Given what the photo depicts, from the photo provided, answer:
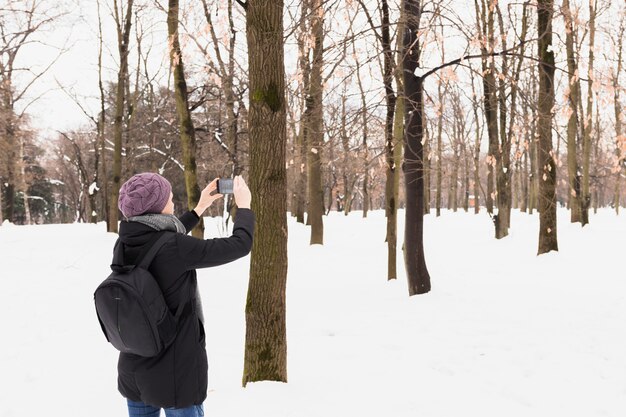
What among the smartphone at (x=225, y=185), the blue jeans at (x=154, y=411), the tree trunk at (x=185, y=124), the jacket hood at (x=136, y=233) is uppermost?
the tree trunk at (x=185, y=124)

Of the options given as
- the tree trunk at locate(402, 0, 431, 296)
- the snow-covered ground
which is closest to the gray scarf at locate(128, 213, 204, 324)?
the snow-covered ground

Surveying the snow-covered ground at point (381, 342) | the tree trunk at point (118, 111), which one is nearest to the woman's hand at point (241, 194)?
the snow-covered ground at point (381, 342)

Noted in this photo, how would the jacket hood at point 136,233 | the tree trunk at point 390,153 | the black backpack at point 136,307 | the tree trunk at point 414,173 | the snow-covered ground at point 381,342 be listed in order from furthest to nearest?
the tree trunk at point 390,153 < the tree trunk at point 414,173 < the snow-covered ground at point 381,342 < the jacket hood at point 136,233 < the black backpack at point 136,307

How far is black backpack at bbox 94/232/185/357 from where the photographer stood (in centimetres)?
198

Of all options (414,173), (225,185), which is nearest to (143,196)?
(225,185)

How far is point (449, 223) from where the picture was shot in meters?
22.7

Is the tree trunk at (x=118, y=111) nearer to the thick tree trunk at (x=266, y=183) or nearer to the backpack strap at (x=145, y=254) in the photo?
the thick tree trunk at (x=266, y=183)

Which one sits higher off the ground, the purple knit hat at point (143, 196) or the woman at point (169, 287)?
the purple knit hat at point (143, 196)

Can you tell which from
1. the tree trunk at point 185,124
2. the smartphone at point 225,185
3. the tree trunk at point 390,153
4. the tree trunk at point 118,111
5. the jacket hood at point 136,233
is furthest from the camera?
the tree trunk at point 118,111

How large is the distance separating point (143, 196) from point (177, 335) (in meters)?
0.70

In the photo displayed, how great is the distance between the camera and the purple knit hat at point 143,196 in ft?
7.00

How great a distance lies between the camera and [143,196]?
7.04 feet

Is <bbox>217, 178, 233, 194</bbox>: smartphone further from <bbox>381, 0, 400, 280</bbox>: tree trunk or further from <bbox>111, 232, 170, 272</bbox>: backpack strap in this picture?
<bbox>381, 0, 400, 280</bbox>: tree trunk

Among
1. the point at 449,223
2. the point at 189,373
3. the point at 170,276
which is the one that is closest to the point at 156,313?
the point at 170,276
